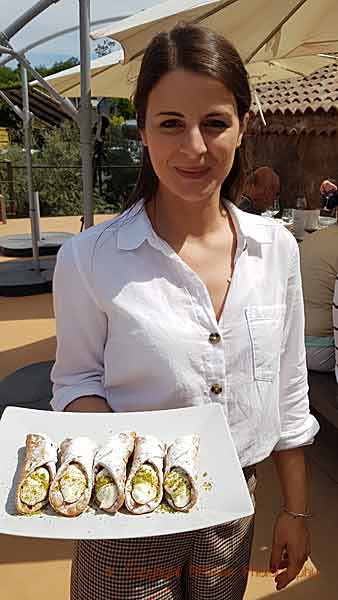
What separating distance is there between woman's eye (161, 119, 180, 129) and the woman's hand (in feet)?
3.24

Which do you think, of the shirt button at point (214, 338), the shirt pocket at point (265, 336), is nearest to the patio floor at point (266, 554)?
the shirt pocket at point (265, 336)

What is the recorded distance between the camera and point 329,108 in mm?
9383

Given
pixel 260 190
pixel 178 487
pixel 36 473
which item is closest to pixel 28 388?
pixel 36 473

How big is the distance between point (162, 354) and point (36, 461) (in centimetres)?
34

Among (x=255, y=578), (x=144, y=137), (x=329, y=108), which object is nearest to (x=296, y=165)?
(x=329, y=108)

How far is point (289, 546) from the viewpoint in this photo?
1421 millimetres

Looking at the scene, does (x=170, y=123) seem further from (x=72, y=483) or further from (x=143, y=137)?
(x=72, y=483)

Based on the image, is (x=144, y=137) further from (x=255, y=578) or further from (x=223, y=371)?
(x=255, y=578)

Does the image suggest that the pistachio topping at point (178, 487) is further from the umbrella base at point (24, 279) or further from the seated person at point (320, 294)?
the umbrella base at point (24, 279)

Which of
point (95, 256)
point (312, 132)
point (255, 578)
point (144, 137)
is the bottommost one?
point (255, 578)

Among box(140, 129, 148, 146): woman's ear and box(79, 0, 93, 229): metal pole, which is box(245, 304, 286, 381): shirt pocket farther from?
box(79, 0, 93, 229): metal pole

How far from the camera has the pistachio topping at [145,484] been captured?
111 cm

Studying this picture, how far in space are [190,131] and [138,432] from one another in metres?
0.63

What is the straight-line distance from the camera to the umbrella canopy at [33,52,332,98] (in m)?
5.28
